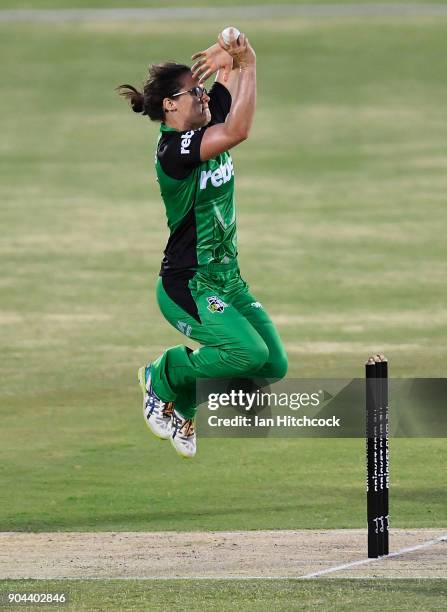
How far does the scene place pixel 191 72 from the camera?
9.55 meters

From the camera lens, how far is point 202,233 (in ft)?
31.4

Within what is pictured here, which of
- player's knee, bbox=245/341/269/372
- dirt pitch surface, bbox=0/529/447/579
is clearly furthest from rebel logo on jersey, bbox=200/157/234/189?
dirt pitch surface, bbox=0/529/447/579

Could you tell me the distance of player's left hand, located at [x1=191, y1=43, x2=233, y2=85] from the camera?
953 centimetres

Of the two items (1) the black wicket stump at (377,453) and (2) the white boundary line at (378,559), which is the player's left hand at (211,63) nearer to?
(1) the black wicket stump at (377,453)

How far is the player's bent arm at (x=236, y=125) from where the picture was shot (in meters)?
8.98

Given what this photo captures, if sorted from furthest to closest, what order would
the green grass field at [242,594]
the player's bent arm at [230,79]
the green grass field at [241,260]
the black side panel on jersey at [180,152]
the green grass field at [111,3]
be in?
1. the green grass field at [111,3]
2. the green grass field at [241,260]
3. the player's bent arm at [230,79]
4. the black side panel on jersey at [180,152]
5. the green grass field at [242,594]

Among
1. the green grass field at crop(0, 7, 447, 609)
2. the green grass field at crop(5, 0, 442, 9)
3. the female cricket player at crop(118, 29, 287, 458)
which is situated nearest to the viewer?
the female cricket player at crop(118, 29, 287, 458)

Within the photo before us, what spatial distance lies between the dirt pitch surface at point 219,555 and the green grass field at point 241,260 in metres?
0.42

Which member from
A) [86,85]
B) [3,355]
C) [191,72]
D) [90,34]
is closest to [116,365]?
[3,355]

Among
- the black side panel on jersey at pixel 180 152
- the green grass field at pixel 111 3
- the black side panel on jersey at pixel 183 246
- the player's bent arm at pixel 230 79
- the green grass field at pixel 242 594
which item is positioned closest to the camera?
the green grass field at pixel 242 594

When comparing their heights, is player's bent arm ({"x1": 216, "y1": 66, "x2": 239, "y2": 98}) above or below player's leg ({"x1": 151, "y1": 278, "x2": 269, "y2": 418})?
above

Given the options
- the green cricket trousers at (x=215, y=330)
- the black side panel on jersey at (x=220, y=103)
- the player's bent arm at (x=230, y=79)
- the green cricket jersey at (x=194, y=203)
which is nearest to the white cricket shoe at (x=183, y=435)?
the green cricket trousers at (x=215, y=330)

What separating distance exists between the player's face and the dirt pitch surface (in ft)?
9.23

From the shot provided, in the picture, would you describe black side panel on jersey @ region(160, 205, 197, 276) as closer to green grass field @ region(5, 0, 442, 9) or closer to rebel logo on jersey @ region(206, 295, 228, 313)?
rebel logo on jersey @ region(206, 295, 228, 313)
